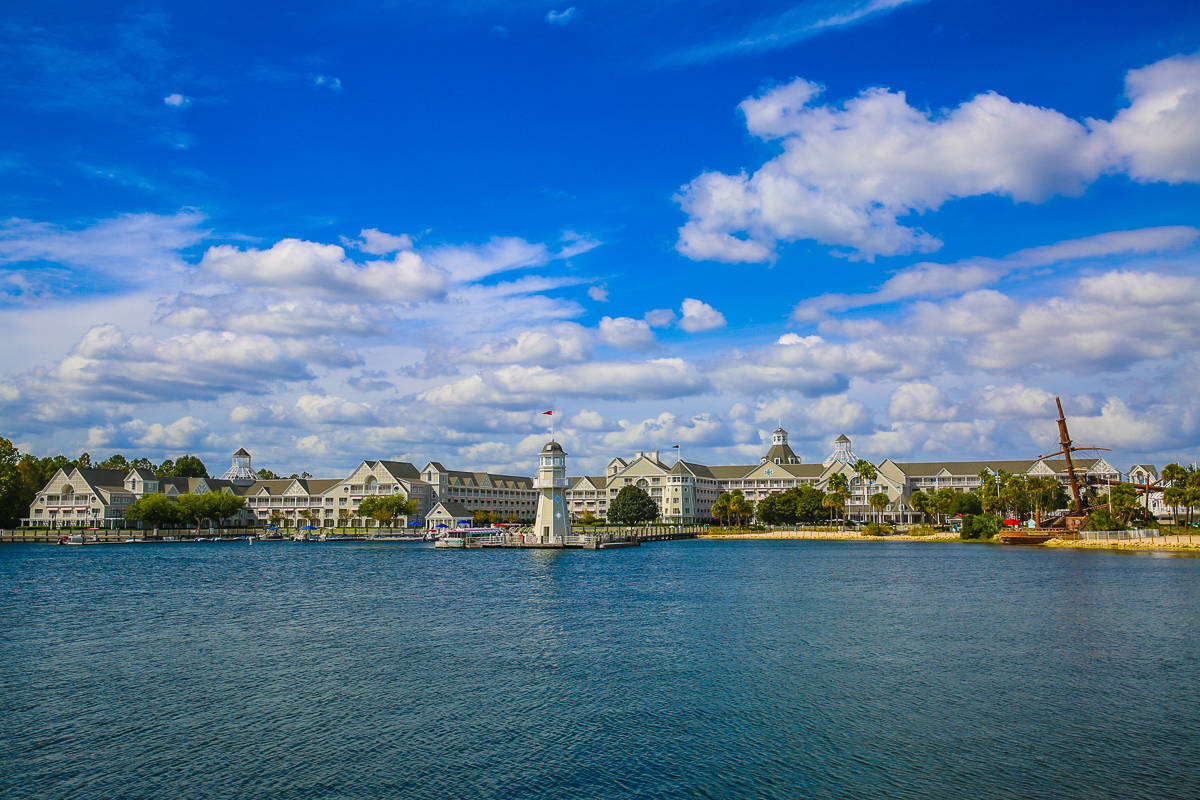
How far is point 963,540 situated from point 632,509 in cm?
5564

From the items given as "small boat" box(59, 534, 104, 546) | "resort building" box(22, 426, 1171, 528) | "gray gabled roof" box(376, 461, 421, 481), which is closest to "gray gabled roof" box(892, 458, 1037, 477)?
"resort building" box(22, 426, 1171, 528)

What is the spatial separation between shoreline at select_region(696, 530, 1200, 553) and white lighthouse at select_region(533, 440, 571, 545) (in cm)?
4978

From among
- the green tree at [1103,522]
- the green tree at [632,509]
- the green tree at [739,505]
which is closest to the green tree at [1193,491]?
the green tree at [1103,522]

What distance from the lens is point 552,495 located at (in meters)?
102

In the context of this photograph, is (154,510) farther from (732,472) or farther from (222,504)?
(732,472)

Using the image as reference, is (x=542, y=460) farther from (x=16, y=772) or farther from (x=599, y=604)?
(x=16, y=772)

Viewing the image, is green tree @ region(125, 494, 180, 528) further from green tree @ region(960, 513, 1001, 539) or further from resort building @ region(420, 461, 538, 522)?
green tree @ region(960, 513, 1001, 539)

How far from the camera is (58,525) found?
151750 mm

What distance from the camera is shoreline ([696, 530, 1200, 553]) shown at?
87894 millimetres

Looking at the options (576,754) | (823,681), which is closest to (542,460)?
(823,681)

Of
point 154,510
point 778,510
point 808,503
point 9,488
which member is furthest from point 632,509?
point 9,488

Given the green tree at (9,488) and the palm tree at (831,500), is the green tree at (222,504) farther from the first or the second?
the palm tree at (831,500)

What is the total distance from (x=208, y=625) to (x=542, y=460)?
5552 centimetres

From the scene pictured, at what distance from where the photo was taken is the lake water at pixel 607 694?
1888 cm
